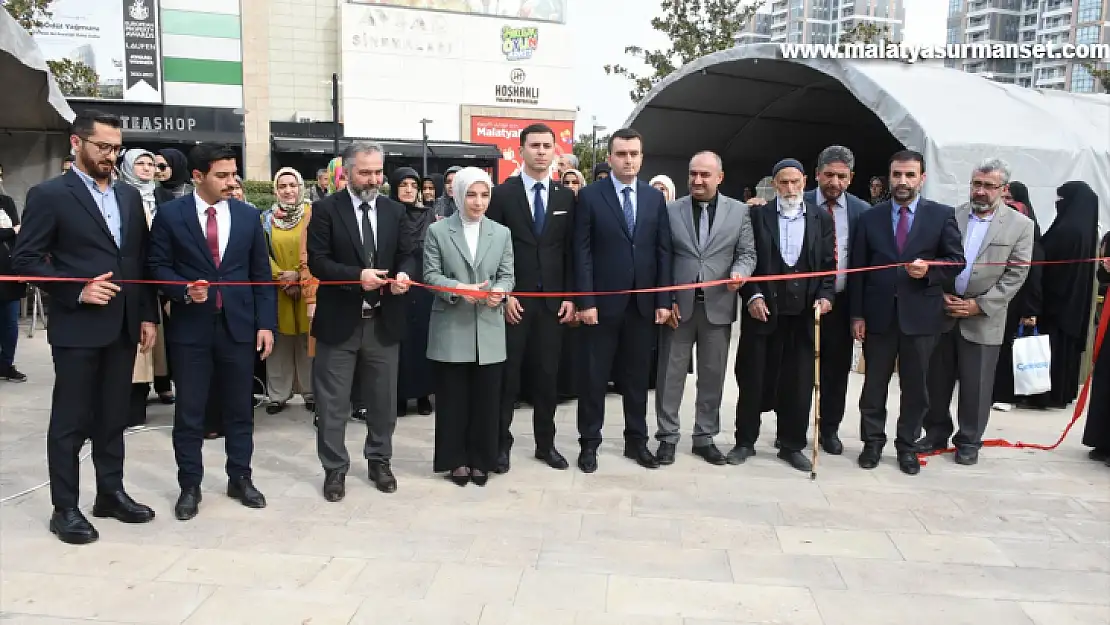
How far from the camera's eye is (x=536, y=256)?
4.76 meters

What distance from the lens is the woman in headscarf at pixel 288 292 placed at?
18.7 ft

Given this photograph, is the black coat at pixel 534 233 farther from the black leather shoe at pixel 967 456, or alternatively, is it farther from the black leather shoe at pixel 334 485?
the black leather shoe at pixel 967 456

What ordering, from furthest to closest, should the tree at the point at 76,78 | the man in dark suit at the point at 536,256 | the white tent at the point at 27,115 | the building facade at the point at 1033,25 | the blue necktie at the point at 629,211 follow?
1. the building facade at the point at 1033,25
2. the tree at the point at 76,78
3. the white tent at the point at 27,115
4. the blue necktie at the point at 629,211
5. the man in dark suit at the point at 536,256

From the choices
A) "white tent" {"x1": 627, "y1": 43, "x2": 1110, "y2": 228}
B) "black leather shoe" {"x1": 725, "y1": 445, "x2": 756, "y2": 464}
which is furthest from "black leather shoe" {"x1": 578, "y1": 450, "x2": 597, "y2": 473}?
"white tent" {"x1": 627, "y1": 43, "x2": 1110, "y2": 228}

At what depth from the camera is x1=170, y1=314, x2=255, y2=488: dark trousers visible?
404cm

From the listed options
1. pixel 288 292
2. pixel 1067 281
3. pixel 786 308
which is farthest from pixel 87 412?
pixel 1067 281

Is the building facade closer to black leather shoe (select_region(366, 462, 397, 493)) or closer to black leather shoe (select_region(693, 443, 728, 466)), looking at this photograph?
black leather shoe (select_region(693, 443, 728, 466))

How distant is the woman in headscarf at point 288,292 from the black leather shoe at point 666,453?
2709 mm

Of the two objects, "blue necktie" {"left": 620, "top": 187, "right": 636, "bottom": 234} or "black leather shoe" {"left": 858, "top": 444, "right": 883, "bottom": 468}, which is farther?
"black leather shoe" {"left": 858, "top": 444, "right": 883, "bottom": 468}

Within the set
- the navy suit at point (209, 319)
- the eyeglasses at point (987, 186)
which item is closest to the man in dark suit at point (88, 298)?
the navy suit at point (209, 319)

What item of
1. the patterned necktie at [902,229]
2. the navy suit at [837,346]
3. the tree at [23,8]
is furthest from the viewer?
the tree at [23,8]

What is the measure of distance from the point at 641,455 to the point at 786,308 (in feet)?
4.19

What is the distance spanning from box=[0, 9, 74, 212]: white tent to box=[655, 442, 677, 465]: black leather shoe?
24.4 ft

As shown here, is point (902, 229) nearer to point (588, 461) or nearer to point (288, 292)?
point (588, 461)
